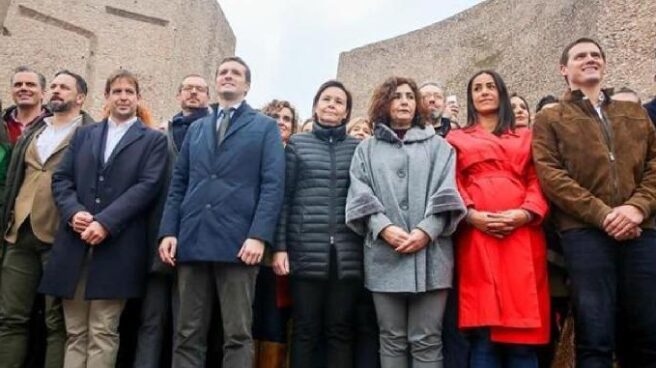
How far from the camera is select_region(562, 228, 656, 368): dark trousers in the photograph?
2.95m

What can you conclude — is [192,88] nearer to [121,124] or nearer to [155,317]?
[121,124]

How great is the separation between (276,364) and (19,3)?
14.2 metres

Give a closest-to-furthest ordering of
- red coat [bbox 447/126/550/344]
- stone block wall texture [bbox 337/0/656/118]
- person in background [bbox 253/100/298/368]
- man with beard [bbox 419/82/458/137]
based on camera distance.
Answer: red coat [bbox 447/126/550/344], person in background [bbox 253/100/298/368], man with beard [bbox 419/82/458/137], stone block wall texture [bbox 337/0/656/118]

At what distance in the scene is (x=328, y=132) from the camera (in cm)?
376

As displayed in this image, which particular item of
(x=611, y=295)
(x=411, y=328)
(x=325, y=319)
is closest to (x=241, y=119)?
(x=325, y=319)

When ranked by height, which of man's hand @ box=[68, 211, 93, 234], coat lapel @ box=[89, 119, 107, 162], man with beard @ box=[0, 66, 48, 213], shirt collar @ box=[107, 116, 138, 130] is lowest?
man's hand @ box=[68, 211, 93, 234]

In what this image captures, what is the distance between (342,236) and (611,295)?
56.1 inches

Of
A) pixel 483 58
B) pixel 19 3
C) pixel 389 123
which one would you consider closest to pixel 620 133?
pixel 389 123

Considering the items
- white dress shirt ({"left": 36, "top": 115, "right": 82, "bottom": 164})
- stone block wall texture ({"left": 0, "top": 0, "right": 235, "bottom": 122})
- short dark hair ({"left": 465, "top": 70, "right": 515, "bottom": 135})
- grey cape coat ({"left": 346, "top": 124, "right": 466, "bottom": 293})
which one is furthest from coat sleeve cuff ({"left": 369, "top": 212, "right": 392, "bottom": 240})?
stone block wall texture ({"left": 0, "top": 0, "right": 235, "bottom": 122})

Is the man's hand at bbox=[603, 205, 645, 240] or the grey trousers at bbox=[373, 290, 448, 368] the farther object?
the grey trousers at bbox=[373, 290, 448, 368]

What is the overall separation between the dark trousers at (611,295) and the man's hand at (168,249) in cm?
214

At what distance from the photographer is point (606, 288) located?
2984 mm

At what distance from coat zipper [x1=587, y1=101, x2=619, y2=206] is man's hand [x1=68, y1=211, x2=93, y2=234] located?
113 inches

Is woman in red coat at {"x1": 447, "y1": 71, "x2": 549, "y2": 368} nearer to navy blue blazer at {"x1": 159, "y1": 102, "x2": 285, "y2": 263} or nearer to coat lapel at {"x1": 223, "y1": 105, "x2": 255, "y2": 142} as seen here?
navy blue blazer at {"x1": 159, "y1": 102, "x2": 285, "y2": 263}
